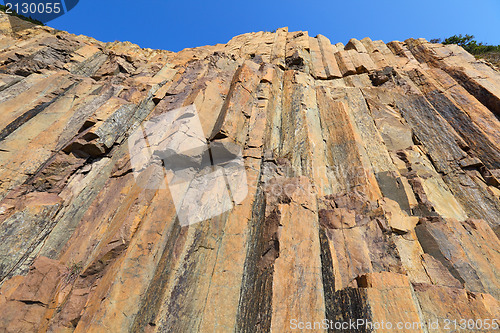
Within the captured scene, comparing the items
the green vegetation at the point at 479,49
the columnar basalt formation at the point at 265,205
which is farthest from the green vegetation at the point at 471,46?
the columnar basalt formation at the point at 265,205

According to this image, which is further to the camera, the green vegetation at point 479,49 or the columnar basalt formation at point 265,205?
the green vegetation at point 479,49

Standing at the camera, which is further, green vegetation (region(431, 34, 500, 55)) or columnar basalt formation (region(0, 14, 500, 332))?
green vegetation (region(431, 34, 500, 55))

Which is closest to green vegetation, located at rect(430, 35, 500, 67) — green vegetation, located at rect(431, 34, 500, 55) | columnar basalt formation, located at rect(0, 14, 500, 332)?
green vegetation, located at rect(431, 34, 500, 55)

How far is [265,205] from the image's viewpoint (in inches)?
266

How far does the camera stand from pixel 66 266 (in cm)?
613

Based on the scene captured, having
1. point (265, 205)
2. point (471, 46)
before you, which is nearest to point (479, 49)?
point (471, 46)

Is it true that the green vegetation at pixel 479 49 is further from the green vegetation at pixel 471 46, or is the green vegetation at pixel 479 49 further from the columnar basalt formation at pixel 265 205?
the columnar basalt formation at pixel 265 205

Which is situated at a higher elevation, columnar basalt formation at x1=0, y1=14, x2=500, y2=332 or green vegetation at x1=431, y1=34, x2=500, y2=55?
green vegetation at x1=431, y1=34, x2=500, y2=55

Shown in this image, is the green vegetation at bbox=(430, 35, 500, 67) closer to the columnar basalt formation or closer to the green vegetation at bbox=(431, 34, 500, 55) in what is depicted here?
the green vegetation at bbox=(431, 34, 500, 55)

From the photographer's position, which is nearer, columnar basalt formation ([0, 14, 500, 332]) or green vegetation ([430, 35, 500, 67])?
columnar basalt formation ([0, 14, 500, 332])

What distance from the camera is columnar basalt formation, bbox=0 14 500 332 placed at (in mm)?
4996

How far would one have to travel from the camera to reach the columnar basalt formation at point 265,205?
5.00m

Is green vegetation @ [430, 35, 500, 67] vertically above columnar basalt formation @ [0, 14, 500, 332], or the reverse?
green vegetation @ [430, 35, 500, 67]

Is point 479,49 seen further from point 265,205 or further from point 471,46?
point 265,205
